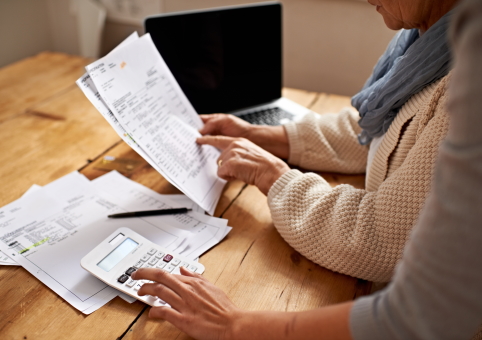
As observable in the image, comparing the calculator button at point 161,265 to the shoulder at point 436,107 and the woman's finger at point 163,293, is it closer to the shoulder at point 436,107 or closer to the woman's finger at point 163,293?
the woman's finger at point 163,293

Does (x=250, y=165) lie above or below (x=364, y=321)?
below

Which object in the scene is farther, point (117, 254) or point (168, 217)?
point (168, 217)

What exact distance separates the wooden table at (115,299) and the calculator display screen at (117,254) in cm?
6

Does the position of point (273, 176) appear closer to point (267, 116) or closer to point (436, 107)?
point (436, 107)

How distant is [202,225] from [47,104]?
0.80m

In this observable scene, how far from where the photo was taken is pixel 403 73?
75 centimetres

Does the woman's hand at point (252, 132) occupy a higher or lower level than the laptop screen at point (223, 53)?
lower

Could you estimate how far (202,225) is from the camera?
0.80m

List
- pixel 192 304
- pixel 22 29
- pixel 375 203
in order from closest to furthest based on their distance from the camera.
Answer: pixel 192 304 < pixel 375 203 < pixel 22 29

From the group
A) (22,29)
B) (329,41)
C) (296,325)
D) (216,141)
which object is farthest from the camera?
(22,29)

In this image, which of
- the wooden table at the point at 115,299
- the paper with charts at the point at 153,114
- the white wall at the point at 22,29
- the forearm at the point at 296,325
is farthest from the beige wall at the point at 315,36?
the forearm at the point at 296,325

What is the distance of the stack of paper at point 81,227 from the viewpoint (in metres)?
0.66

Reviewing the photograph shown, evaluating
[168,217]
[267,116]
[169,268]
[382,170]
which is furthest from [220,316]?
[267,116]

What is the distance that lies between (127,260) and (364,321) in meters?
0.40
